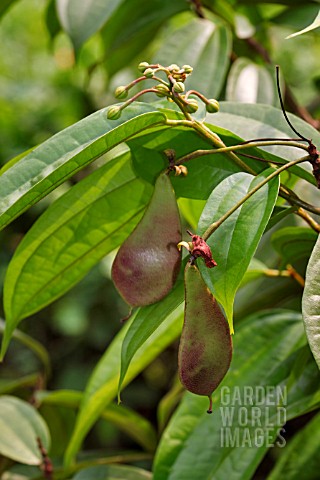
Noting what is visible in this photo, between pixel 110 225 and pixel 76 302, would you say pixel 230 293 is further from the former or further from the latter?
pixel 76 302

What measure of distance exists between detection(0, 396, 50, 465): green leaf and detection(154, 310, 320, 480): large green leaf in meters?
0.21

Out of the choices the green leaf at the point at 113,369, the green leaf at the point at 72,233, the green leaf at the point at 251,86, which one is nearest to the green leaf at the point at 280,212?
the green leaf at the point at 72,233

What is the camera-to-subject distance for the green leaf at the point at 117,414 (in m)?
1.00

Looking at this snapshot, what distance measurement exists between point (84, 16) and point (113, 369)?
0.43 metres

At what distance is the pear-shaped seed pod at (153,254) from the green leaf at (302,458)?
37 cm

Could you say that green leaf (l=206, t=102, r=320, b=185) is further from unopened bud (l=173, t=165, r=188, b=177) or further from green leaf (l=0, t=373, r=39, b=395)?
green leaf (l=0, t=373, r=39, b=395)

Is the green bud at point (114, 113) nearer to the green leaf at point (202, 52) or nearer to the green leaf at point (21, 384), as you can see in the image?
the green leaf at point (202, 52)

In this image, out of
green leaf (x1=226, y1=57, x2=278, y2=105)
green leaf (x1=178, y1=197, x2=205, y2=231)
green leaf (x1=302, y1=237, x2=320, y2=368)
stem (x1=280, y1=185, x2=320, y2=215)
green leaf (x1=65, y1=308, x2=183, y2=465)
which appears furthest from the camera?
green leaf (x1=226, y1=57, x2=278, y2=105)

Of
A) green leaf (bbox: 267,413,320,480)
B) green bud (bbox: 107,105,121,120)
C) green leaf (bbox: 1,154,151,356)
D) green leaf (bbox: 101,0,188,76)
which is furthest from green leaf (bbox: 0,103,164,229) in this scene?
green leaf (bbox: 101,0,188,76)

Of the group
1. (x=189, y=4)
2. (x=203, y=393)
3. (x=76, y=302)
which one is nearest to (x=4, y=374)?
(x=76, y=302)

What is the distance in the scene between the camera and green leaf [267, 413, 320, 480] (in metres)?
0.81

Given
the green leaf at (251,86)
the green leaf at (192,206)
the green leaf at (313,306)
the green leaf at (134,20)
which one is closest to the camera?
the green leaf at (313,306)

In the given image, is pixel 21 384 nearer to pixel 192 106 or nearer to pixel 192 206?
pixel 192 206

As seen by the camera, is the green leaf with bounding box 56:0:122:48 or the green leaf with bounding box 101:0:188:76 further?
the green leaf with bounding box 101:0:188:76
